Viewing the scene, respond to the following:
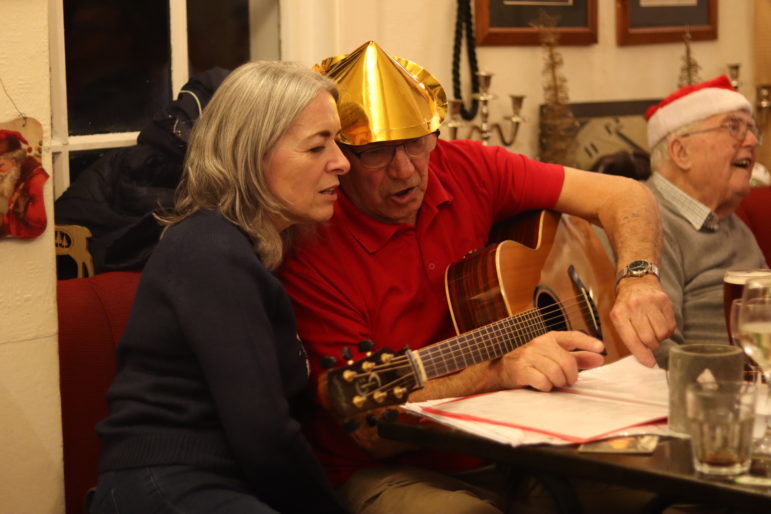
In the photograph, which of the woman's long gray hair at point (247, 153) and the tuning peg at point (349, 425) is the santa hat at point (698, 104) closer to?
the woman's long gray hair at point (247, 153)

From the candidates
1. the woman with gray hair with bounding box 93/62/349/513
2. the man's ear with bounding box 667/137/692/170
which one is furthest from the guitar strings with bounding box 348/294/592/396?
the man's ear with bounding box 667/137/692/170

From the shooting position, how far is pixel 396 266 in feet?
7.29

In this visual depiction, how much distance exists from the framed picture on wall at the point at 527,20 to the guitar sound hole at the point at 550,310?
1.40m

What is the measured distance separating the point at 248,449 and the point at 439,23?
1.93 m

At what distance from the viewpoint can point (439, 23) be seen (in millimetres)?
3250

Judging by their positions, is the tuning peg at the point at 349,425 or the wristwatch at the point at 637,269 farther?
the wristwatch at the point at 637,269

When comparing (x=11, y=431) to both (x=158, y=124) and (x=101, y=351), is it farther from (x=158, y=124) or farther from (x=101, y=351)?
(x=158, y=124)

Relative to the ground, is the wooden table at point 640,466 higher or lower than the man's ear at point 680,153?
lower

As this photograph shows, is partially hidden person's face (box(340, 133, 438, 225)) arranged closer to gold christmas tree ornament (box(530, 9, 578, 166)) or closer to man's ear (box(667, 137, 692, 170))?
man's ear (box(667, 137, 692, 170))

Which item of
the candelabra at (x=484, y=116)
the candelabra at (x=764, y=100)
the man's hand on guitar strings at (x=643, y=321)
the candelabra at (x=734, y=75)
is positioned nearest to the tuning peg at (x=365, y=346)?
the man's hand on guitar strings at (x=643, y=321)

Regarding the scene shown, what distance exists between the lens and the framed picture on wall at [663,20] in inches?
146

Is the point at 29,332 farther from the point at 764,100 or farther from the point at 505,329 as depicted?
the point at 764,100

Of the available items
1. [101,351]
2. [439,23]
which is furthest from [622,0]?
[101,351]

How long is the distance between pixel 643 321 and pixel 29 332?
48.6 inches
